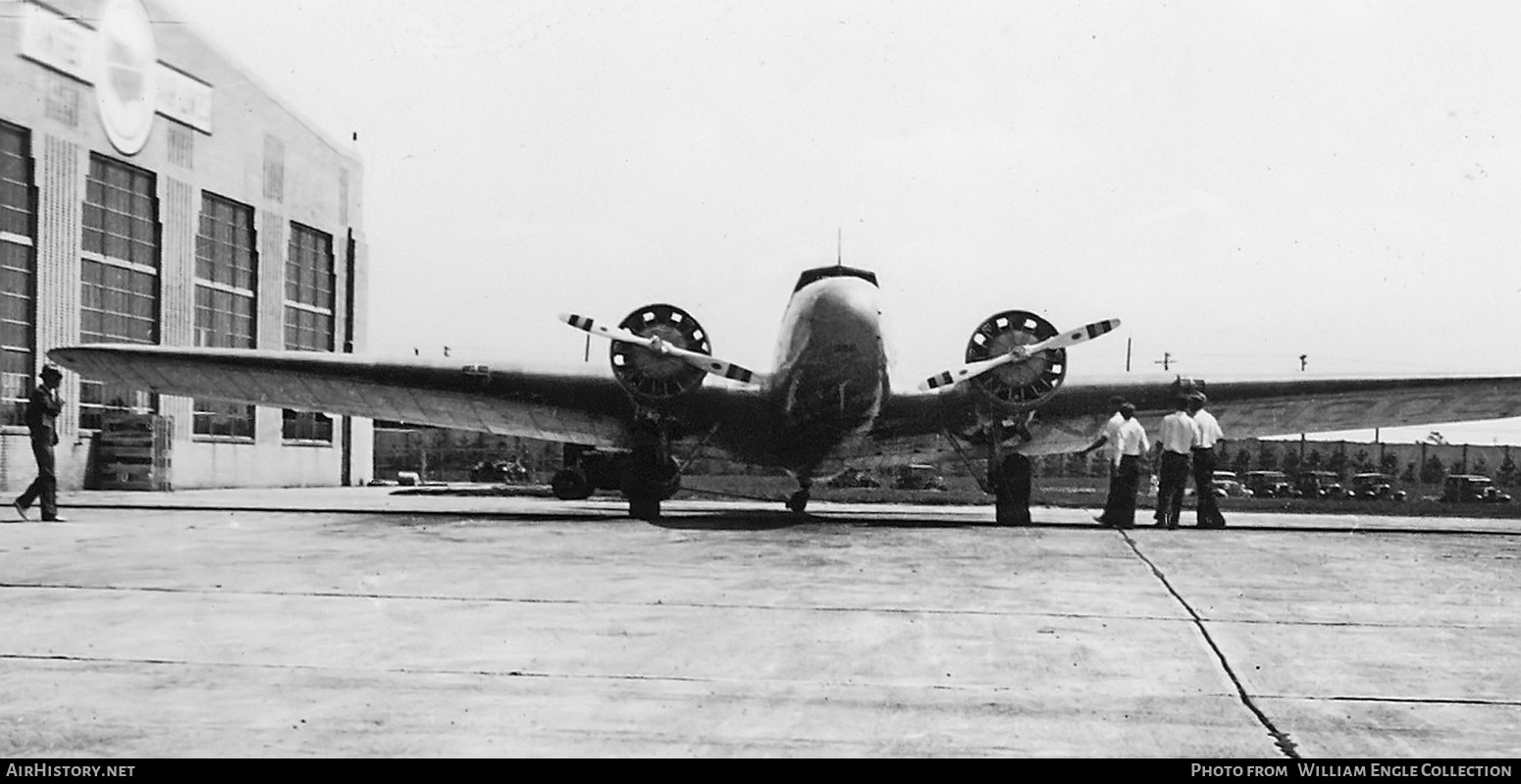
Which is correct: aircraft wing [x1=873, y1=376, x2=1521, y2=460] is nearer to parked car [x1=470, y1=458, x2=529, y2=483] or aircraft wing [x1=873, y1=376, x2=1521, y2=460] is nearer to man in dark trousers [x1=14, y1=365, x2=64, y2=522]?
man in dark trousers [x1=14, y1=365, x2=64, y2=522]

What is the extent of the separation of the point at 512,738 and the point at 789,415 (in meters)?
15.1

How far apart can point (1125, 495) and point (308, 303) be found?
3569 cm

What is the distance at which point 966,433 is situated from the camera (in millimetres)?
21562

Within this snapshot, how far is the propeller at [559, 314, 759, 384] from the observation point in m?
19.6

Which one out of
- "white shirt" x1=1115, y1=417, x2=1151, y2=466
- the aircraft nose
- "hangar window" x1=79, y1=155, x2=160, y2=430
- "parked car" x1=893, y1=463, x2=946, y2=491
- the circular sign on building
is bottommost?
"parked car" x1=893, y1=463, x2=946, y2=491

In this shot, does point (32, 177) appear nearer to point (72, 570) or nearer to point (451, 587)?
point (72, 570)

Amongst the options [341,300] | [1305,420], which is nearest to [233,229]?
A: [341,300]

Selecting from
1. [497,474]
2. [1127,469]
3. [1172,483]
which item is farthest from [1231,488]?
[1172,483]

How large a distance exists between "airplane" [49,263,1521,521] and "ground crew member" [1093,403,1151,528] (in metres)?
1.40

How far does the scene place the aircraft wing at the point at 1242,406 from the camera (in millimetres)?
21000

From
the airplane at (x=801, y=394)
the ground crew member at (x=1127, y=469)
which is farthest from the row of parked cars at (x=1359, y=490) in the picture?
the ground crew member at (x=1127, y=469)

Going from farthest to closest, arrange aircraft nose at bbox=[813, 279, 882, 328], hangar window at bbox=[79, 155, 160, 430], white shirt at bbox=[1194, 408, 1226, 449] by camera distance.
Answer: hangar window at bbox=[79, 155, 160, 430], white shirt at bbox=[1194, 408, 1226, 449], aircraft nose at bbox=[813, 279, 882, 328]

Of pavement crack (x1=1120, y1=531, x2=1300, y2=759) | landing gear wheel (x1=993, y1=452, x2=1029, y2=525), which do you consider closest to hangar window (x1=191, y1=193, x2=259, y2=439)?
landing gear wheel (x1=993, y1=452, x2=1029, y2=525)

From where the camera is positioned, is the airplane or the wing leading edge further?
the wing leading edge
